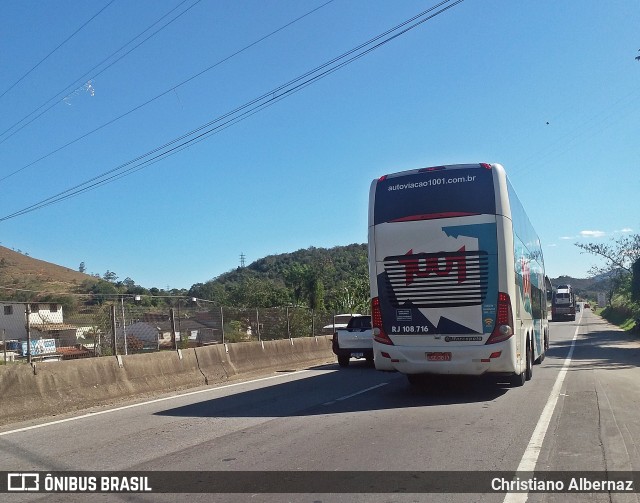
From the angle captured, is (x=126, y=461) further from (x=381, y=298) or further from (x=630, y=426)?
(x=630, y=426)

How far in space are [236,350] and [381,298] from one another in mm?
7770

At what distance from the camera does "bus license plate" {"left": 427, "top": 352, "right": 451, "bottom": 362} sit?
11.1 m

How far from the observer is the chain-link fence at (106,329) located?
42.6 ft

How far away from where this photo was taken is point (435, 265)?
444 inches

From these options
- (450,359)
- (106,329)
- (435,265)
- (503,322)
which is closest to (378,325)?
(450,359)

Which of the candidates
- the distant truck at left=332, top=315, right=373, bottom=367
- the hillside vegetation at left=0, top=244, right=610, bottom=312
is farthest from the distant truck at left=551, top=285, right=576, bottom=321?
the distant truck at left=332, top=315, right=373, bottom=367

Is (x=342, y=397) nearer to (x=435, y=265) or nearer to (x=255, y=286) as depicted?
(x=435, y=265)

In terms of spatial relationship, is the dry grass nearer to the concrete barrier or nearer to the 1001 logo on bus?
the concrete barrier

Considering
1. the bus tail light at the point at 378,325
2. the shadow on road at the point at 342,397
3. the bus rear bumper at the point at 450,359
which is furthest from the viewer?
the bus tail light at the point at 378,325

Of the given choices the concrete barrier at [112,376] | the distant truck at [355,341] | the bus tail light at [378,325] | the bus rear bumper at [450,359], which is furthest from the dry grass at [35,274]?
the bus rear bumper at [450,359]

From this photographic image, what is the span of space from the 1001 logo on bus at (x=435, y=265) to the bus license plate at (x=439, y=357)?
4.47 feet

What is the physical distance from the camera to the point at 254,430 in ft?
28.6

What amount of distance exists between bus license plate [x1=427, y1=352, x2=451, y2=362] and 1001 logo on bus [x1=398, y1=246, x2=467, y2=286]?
1361 mm

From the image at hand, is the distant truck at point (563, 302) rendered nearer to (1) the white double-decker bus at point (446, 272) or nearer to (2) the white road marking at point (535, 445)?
(2) the white road marking at point (535, 445)
